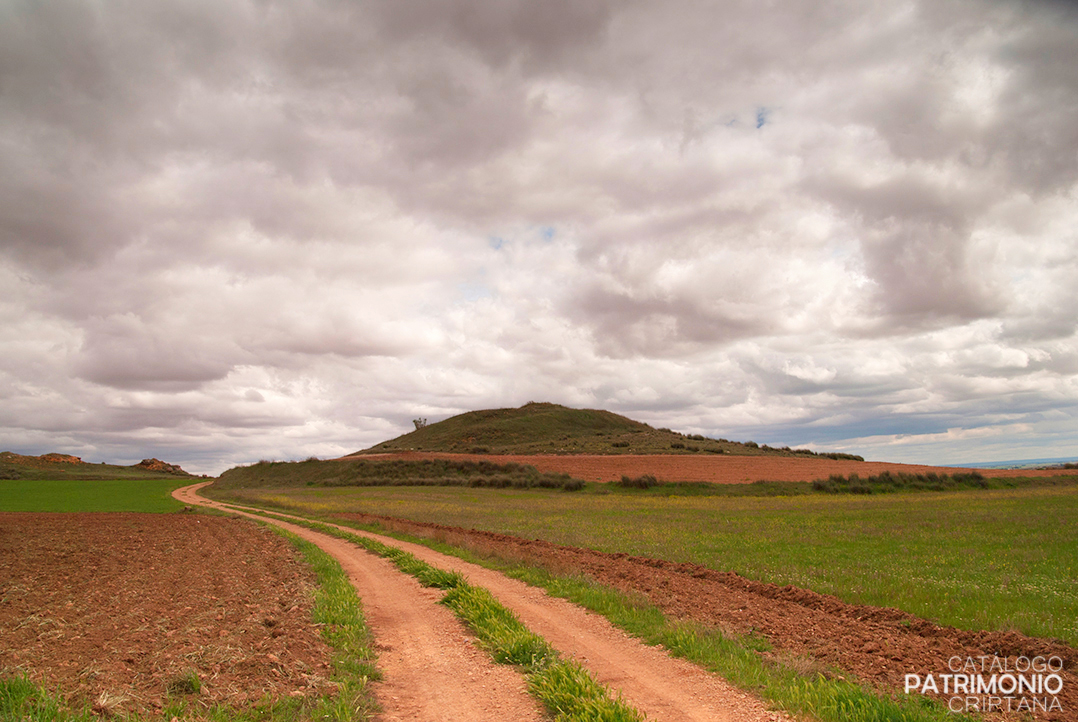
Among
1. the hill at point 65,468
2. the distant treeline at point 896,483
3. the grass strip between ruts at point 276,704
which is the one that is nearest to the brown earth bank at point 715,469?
the distant treeline at point 896,483

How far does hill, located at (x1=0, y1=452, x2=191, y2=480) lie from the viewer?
126875mm

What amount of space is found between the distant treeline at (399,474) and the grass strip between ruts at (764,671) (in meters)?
54.7

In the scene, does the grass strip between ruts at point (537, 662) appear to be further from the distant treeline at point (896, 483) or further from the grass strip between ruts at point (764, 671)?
the distant treeline at point (896, 483)

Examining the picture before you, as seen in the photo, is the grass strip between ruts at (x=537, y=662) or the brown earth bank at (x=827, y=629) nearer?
the grass strip between ruts at (x=537, y=662)

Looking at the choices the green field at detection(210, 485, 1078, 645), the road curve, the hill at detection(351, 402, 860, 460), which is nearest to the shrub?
the green field at detection(210, 485, 1078, 645)

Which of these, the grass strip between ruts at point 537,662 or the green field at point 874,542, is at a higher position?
the grass strip between ruts at point 537,662

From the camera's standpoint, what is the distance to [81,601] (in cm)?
1377

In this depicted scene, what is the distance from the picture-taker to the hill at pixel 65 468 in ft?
416

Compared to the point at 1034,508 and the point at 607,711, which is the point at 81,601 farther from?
the point at 1034,508

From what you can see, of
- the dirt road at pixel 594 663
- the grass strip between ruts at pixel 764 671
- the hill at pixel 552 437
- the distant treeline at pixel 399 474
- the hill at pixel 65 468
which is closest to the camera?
the grass strip between ruts at pixel 764 671

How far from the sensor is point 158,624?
11.3 meters

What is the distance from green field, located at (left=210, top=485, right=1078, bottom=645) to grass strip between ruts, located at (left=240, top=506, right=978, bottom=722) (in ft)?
17.3

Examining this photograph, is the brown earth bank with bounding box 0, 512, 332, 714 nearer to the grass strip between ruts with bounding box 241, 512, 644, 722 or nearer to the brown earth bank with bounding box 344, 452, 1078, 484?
the grass strip between ruts with bounding box 241, 512, 644, 722

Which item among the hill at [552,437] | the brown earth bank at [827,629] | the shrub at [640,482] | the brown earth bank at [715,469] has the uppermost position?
the hill at [552,437]
